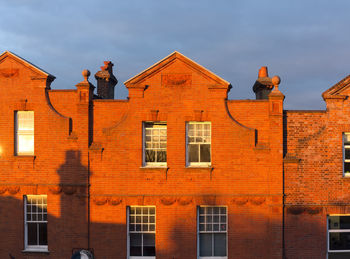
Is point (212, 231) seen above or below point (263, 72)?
below

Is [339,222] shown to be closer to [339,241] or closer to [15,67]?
[339,241]

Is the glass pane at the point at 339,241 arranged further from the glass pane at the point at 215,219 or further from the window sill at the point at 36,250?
the window sill at the point at 36,250

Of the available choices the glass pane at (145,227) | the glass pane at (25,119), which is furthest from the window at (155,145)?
the glass pane at (25,119)

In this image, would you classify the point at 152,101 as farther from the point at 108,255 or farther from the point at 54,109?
the point at 108,255

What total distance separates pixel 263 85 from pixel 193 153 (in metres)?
5.52

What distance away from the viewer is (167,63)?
43.2ft

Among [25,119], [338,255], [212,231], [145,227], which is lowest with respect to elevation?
[338,255]

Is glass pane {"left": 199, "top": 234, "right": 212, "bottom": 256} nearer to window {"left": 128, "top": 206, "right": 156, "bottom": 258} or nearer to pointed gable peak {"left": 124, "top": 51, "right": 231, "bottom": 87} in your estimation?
window {"left": 128, "top": 206, "right": 156, "bottom": 258}

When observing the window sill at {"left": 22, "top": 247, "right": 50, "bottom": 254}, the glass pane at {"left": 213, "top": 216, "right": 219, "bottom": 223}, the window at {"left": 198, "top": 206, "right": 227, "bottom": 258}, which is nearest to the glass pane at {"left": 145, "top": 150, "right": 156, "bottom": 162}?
the window at {"left": 198, "top": 206, "right": 227, "bottom": 258}

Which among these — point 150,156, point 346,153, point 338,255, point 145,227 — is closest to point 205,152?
point 150,156

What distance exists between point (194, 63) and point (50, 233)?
9.37m

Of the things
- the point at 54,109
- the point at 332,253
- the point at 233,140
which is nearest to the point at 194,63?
the point at 233,140

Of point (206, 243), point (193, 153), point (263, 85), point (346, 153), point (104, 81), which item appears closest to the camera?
point (206, 243)

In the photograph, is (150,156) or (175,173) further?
(150,156)
